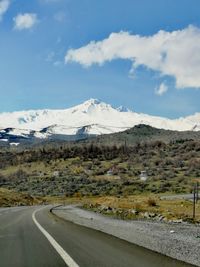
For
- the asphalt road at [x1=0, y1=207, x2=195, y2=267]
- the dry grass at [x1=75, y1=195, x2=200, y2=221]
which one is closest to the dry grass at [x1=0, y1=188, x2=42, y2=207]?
the dry grass at [x1=75, y1=195, x2=200, y2=221]

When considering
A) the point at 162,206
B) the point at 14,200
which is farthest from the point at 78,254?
the point at 14,200

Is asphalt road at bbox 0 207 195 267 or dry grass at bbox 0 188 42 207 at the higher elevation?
asphalt road at bbox 0 207 195 267

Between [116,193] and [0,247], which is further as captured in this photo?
[116,193]

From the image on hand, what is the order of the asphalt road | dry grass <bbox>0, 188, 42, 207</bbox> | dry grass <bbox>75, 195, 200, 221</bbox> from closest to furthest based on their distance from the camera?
the asphalt road
dry grass <bbox>75, 195, 200, 221</bbox>
dry grass <bbox>0, 188, 42, 207</bbox>

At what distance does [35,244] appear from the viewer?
675 inches

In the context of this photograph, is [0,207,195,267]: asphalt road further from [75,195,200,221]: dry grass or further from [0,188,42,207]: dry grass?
[0,188,42,207]: dry grass

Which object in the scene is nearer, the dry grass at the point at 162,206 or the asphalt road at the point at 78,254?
the asphalt road at the point at 78,254

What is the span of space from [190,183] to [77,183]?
110ft

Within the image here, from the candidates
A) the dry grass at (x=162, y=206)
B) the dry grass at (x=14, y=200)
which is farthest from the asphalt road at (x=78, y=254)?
the dry grass at (x=14, y=200)

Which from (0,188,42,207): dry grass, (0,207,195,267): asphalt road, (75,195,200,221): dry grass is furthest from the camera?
(0,188,42,207): dry grass

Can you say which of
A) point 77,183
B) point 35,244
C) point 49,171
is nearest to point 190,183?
point 77,183

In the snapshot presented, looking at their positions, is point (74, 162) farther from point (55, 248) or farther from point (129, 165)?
point (55, 248)

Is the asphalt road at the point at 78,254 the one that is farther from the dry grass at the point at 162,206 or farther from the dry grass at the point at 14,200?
the dry grass at the point at 14,200

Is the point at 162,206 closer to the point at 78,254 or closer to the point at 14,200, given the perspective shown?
the point at 14,200
